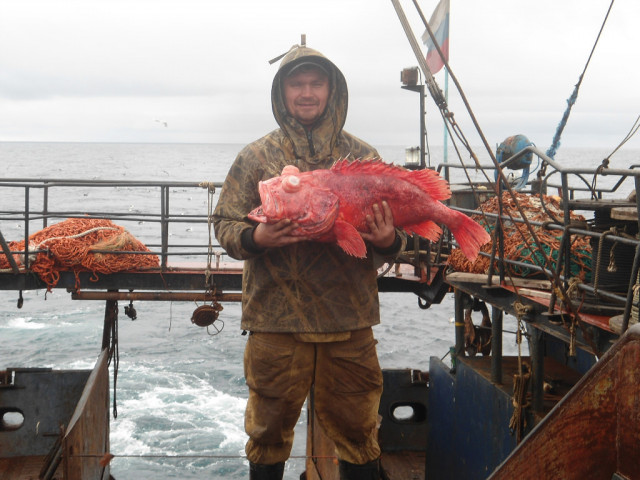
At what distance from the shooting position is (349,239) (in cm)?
336

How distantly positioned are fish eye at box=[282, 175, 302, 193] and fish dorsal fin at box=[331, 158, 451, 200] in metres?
0.31

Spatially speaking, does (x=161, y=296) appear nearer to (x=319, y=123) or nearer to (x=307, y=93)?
(x=319, y=123)

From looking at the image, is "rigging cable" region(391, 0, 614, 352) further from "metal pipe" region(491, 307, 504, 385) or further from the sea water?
the sea water

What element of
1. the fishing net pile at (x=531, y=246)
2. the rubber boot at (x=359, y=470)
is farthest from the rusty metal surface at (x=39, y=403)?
the rubber boot at (x=359, y=470)

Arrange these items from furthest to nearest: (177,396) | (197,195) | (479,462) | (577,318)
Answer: (197,195), (177,396), (479,462), (577,318)

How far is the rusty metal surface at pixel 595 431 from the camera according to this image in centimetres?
206

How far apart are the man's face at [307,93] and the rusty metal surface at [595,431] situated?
2.28 m

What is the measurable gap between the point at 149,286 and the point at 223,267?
1.04 metres

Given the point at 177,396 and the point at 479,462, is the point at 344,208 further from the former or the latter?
the point at 177,396

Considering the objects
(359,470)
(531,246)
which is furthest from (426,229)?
(531,246)

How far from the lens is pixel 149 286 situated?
29.3 feet

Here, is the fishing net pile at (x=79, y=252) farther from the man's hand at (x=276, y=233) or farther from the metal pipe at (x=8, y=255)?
the man's hand at (x=276, y=233)

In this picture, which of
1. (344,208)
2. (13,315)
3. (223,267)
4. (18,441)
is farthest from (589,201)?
(13,315)

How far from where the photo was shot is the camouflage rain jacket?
3.72m
